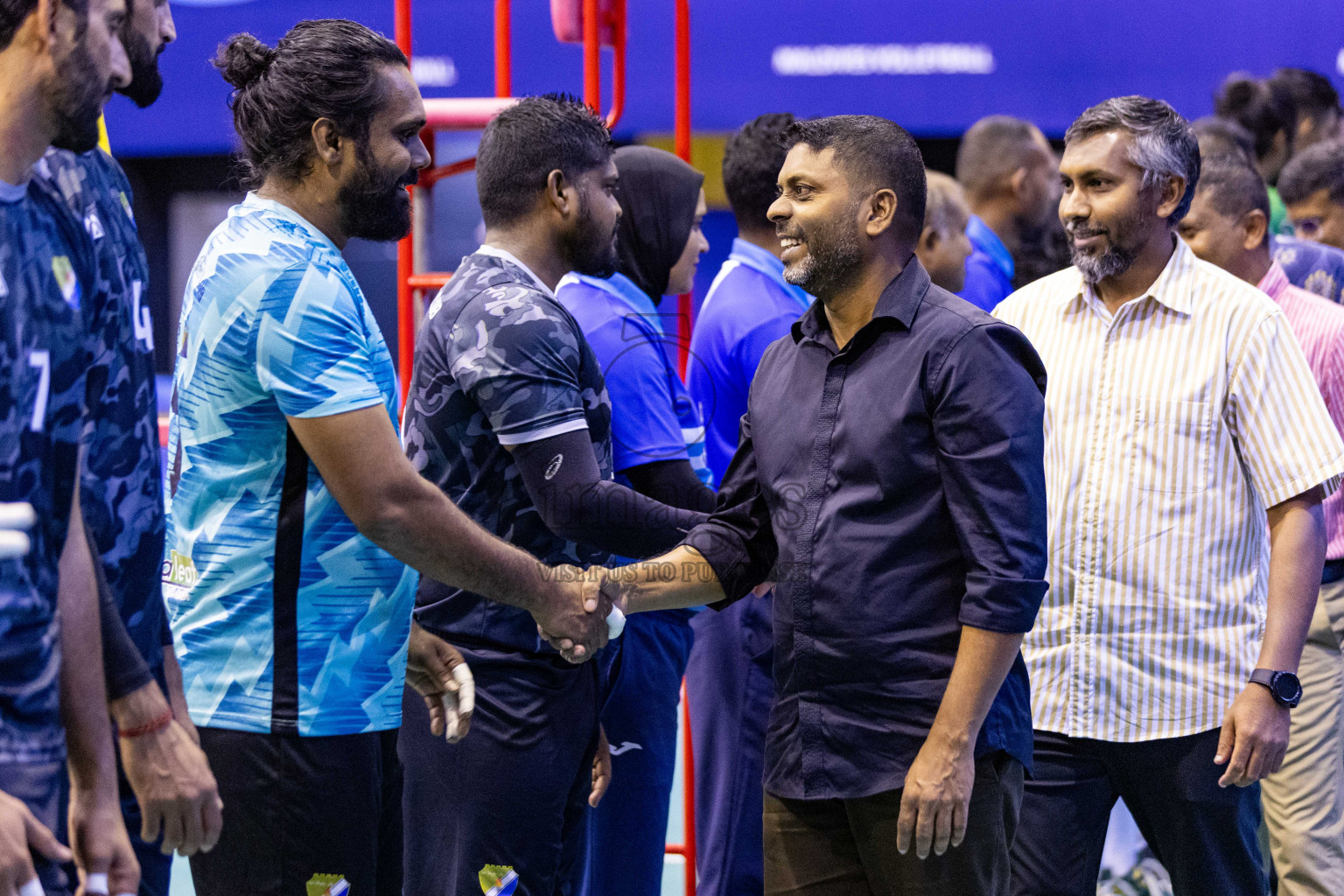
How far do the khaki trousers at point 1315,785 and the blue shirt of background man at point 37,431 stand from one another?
2885 mm

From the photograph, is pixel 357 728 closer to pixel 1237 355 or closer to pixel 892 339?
pixel 892 339

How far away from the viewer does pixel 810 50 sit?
867 cm

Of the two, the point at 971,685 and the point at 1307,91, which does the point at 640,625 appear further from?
the point at 1307,91

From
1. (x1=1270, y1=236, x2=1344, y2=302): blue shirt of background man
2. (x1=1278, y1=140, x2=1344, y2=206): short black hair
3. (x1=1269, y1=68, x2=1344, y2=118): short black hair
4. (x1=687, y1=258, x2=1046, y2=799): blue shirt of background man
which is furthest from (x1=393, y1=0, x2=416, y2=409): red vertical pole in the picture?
(x1=1269, y1=68, x2=1344, y2=118): short black hair

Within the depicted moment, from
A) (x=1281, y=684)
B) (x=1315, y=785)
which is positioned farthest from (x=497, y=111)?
(x=1315, y=785)

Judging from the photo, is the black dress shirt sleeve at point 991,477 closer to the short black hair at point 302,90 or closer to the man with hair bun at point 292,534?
the man with hair bun at point 292,534

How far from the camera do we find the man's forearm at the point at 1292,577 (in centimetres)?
262

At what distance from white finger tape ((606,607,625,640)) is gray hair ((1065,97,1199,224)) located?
136 centimetres

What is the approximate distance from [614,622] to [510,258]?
744mm

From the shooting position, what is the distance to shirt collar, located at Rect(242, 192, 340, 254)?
88.9 inches

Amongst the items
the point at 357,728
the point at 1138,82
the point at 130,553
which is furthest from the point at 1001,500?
the point at 1138,82

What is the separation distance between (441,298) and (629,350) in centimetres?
52

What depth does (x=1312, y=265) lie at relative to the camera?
4.31m

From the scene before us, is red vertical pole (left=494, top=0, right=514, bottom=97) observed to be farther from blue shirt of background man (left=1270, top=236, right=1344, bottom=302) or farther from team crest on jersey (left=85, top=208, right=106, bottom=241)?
blue shirt of background man (left=1270, top=236, right=1344, bottom=302)
